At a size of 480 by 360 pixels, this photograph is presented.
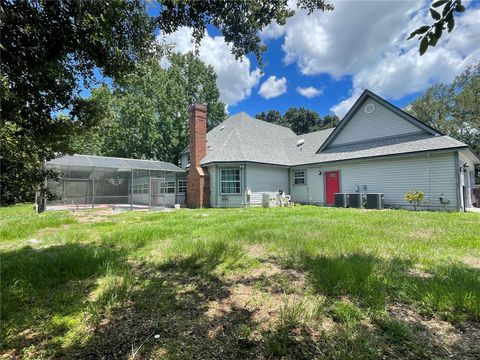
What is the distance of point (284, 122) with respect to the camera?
2021 inches

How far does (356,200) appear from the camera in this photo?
14562 mm

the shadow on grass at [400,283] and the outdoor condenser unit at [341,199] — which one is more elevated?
the outdoor condenser unit at [341,199]

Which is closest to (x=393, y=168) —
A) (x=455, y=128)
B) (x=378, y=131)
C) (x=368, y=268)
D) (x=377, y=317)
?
(x=378, y=131)

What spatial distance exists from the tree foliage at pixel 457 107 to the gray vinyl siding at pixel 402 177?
22.6m

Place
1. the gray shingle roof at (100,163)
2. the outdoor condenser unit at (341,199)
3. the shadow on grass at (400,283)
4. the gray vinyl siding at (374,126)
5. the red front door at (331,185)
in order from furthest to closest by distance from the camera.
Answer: the red front door at (331,185) → the outdoor condenser unit at (341,199) → the gray shingle roof at (100,163) → the gray vinyl siding at (374,126) → the shadow on grass at (400,283)

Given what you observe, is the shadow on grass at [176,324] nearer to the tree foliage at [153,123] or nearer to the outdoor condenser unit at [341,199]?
the outdoor condenser unit at [341,199]

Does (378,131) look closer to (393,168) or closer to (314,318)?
(393,168)

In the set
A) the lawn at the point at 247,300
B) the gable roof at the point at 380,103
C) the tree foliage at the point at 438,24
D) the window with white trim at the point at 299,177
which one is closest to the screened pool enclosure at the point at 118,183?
the window with white trim at the point at 299,177

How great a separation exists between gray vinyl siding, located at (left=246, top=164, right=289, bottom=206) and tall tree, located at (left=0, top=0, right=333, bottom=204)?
1228cm

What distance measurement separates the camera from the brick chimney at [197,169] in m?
17.2

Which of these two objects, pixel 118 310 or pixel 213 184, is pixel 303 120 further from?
pixel 118 310

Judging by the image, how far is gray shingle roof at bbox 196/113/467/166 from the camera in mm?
13469

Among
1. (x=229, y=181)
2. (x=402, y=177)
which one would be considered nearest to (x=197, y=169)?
(x=229, y=181)

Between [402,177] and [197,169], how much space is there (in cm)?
1189
